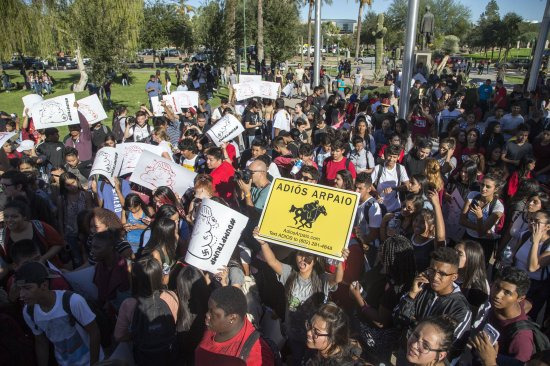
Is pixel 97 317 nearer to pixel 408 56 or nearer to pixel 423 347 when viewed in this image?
pixel 423 347

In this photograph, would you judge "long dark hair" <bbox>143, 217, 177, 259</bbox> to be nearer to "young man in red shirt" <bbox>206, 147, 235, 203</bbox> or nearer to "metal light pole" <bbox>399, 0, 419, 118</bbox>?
"young man in red shirt" <bbox>206, 147, 235, 203</bbox>

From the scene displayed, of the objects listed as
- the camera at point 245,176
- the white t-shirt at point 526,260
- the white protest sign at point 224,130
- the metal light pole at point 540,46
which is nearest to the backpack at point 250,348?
the camera at point 245,176

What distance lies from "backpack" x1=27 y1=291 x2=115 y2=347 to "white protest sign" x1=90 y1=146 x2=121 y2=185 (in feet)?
8.84

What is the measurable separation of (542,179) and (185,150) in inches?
247

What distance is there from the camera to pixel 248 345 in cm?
280

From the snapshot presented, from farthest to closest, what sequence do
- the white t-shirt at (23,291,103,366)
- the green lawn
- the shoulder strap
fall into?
1. the green lawn
2. the white t-shirt at (23,291,103,366)
3. the shoulder strap

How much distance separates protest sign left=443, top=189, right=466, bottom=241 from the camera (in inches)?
212


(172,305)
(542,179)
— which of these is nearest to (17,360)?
(172,305)

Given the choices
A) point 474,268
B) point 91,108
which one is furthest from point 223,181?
point 91,108

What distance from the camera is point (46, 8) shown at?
23547mm

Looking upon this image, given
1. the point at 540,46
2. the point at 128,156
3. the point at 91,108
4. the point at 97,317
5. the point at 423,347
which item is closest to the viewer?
the point at 423,347

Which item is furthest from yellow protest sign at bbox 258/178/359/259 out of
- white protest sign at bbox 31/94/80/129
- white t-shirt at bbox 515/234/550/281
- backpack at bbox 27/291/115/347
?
white protest sign at bbox 31/94/80/129

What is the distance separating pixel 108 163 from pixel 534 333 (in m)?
5.57

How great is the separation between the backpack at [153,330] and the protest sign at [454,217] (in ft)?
12.7
